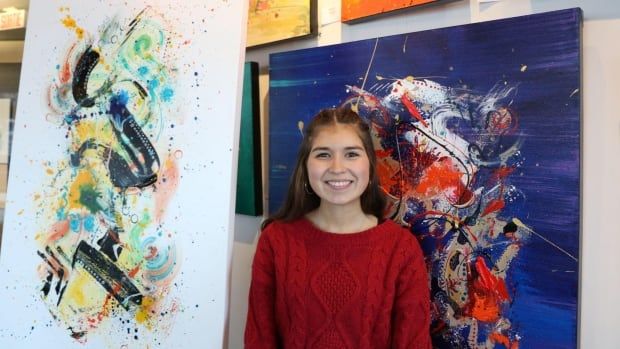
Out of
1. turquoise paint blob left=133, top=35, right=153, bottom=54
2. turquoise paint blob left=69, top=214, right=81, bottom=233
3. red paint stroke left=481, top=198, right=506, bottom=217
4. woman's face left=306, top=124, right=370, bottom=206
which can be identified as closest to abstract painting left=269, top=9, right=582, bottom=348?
red paint stroke left=481, top=198, right=506, bottom=217

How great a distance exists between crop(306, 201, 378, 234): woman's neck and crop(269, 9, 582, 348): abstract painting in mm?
79

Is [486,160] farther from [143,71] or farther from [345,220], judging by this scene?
[143,71]

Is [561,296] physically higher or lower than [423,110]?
lower

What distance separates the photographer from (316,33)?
1.21 meters

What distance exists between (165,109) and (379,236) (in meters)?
0.61

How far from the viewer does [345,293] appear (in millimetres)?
931

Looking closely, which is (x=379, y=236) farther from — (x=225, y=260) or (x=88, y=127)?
(x=88, y=127)

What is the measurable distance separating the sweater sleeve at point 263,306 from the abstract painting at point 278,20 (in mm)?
645

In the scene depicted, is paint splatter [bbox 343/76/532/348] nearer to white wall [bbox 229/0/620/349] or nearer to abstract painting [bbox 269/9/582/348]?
abstract painting [bbox 269/9/582/348]

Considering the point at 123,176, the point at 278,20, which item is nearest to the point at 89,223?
the point at 123,176

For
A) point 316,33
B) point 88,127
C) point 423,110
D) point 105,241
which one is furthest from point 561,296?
point 88,127

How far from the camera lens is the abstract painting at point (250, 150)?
51.5 inches

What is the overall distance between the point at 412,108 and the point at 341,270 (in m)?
0.42

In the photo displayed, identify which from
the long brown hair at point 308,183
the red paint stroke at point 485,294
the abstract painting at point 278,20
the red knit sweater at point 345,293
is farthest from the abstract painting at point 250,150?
the red paint stroke at point 485,294
